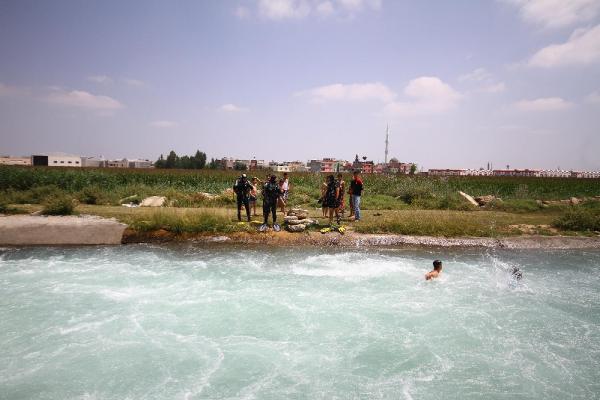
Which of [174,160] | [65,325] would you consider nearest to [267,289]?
[65,325]

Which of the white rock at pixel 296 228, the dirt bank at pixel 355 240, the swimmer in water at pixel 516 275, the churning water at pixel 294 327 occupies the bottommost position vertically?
the churning water at pixel 294 327

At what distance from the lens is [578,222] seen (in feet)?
49.8

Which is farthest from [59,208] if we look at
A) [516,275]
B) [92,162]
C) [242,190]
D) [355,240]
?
[92,162]

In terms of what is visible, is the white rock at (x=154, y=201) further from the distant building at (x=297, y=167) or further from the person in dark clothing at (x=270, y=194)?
the distant building at (x=297, y=167)

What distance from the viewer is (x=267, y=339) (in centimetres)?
741

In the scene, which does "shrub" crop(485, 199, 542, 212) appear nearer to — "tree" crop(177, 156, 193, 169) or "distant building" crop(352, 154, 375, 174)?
"distant building" crop(352, 154, 375, 174)

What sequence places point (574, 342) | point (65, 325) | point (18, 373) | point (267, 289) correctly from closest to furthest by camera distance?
point (18, 373) < point (574, 342) < point (65, 325) < point (267, 289)

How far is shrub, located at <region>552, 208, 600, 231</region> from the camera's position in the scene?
15094 millimetres

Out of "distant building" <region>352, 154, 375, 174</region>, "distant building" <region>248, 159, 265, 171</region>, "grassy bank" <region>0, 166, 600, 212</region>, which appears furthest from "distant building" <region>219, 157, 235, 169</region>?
"grassy bank" <region>0, 166, 600, 212</region>

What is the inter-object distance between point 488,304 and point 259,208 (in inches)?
468

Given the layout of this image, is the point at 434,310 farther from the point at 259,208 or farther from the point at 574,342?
the point at 259,208

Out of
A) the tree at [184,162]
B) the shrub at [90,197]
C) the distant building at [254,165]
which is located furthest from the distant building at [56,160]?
the shrub at [90,197]

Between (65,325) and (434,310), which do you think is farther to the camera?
(434,310)

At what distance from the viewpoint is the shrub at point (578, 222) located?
594 inches
